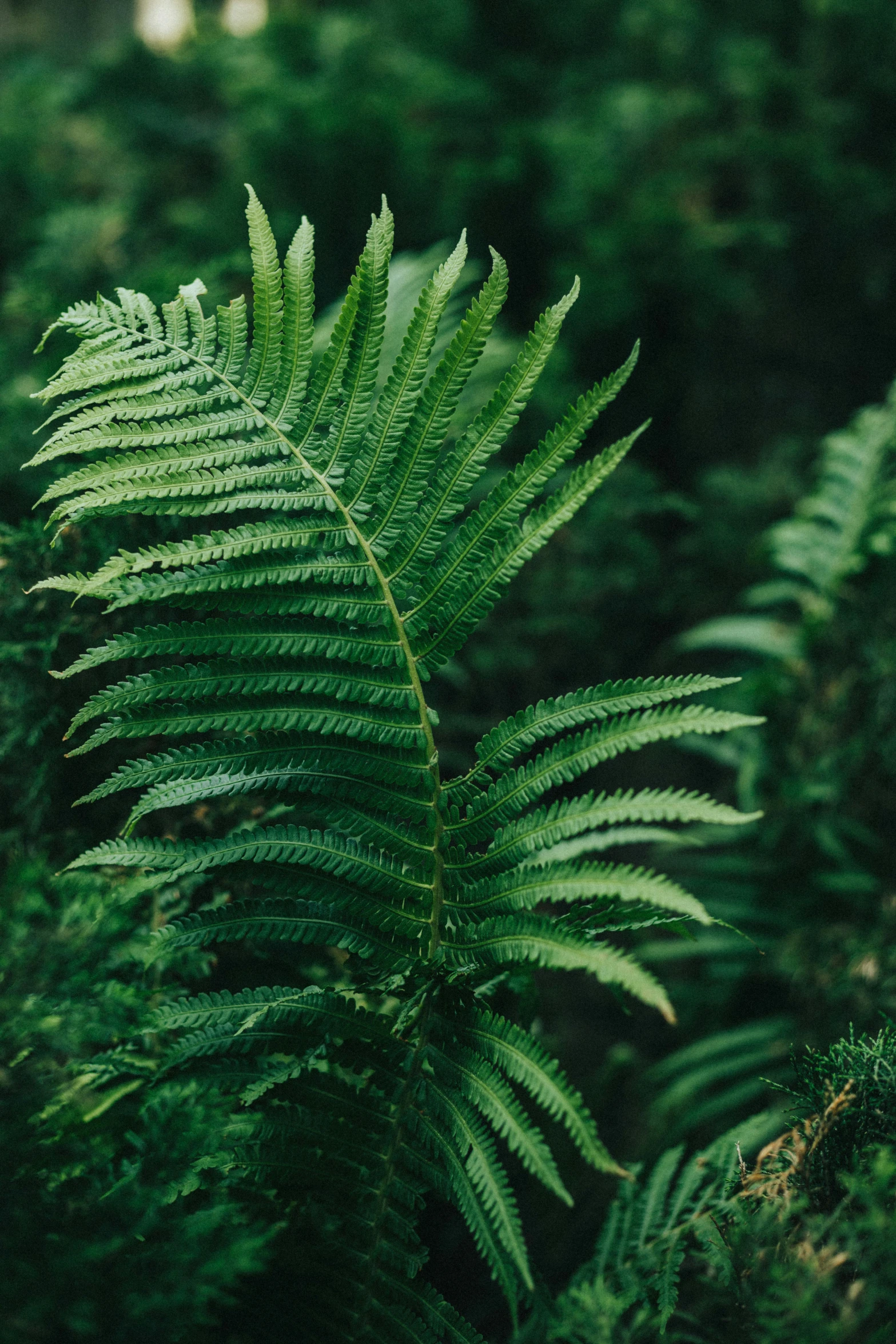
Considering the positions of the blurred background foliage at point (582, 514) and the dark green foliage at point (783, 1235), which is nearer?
the dark green foliage at point (783, 1235)

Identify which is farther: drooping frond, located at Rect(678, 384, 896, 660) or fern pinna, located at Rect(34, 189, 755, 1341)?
drooping frond, located at Rect(678, 384, 896, 660)

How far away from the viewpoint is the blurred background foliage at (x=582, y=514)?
103 centimetres

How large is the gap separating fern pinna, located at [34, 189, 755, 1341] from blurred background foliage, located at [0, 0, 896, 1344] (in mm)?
130

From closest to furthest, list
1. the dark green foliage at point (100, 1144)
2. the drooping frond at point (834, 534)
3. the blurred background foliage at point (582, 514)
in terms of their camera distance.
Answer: the dark green foliage at point (100, 1144)
the blurred background foliage at point (582, 514)
the drooping frond at point (834, 534)

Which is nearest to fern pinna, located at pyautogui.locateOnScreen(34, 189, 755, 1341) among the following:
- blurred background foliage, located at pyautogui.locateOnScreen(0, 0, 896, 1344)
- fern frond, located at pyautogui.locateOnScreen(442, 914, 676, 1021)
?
fern frond, located at pyautogui.locateOnScreen(442, 914, 676, 1021)

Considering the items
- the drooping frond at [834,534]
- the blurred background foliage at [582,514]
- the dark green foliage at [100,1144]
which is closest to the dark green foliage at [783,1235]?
the blurred background foliage at [582,514]

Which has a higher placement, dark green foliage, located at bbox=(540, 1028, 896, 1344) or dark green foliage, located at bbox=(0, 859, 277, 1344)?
dark green foliage, located at bbox=(540, 1028, 896, 1344)

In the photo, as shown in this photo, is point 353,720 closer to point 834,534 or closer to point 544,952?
point 544,952

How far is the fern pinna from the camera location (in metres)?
1.06

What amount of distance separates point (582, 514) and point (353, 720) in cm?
173

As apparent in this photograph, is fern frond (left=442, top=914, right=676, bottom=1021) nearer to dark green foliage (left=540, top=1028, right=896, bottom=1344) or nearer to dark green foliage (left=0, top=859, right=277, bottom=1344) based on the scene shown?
dark green foliage (left=540, top=1028, right=896, bottom=1344)

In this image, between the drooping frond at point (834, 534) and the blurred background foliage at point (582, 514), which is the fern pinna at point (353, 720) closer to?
the blurred background foliage at point (582, 514)

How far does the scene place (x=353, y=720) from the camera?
3.64 feet

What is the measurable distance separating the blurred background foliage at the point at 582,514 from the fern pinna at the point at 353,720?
0.43ft
